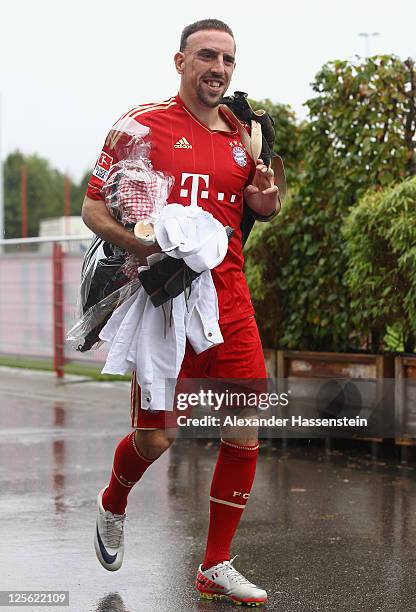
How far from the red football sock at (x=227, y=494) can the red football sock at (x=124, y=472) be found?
A: 327mm

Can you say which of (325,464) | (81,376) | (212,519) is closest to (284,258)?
(325,464)

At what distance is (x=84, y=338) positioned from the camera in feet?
16.6

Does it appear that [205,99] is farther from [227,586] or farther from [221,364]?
[227,586]

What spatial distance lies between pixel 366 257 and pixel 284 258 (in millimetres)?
1324

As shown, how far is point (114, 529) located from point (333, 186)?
16.2 ft

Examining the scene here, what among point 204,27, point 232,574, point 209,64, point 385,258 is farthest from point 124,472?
point 385,258

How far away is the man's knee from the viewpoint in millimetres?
4914

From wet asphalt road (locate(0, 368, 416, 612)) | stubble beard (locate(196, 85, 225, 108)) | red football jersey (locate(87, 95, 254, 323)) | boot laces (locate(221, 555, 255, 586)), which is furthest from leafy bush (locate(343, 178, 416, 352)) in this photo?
boot laces (locate(221, 555, 255, 586))

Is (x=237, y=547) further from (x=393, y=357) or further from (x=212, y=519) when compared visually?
(x=393, y=357)

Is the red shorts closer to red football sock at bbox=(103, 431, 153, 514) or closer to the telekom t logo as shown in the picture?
red football sock at bbox=(103, 431, 153, 514)

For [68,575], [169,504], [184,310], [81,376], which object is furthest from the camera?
[81,376]

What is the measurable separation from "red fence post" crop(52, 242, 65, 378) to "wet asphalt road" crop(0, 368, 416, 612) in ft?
17.0

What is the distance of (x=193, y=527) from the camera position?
621 centimetres

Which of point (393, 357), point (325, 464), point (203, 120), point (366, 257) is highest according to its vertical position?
point (203, 120)
